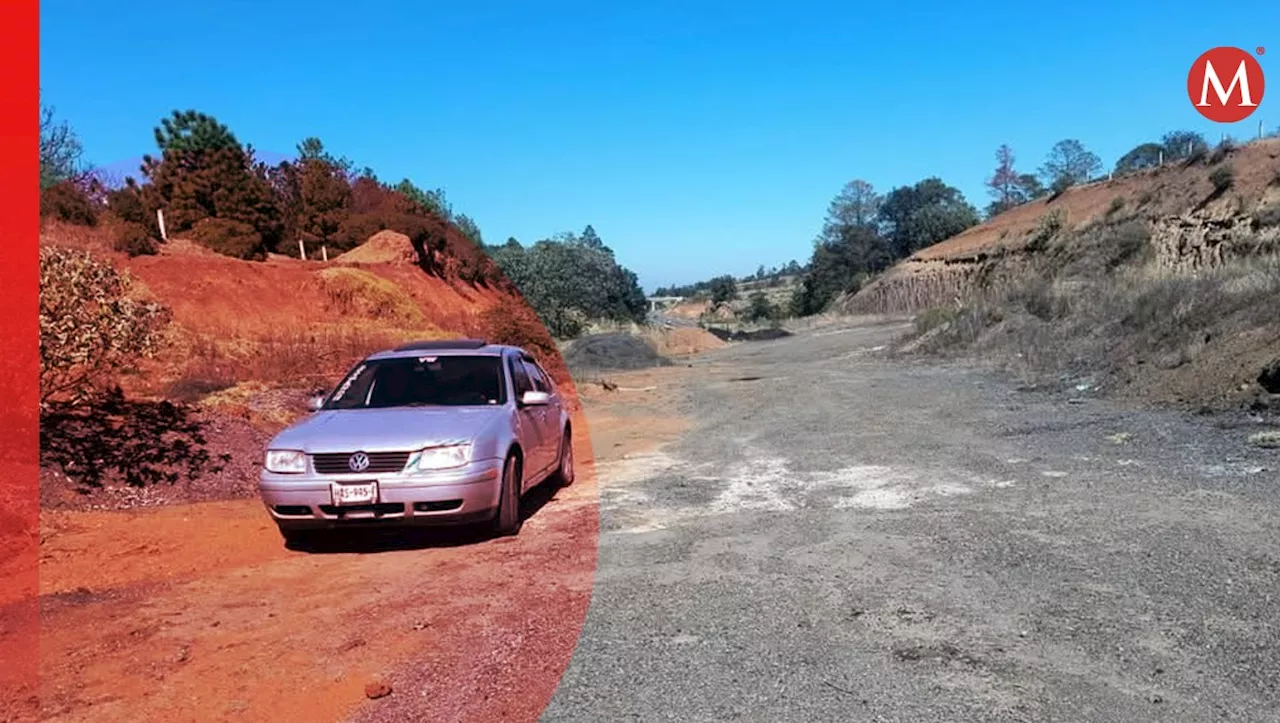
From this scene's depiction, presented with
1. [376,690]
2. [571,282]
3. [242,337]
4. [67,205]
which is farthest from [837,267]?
[376,690]

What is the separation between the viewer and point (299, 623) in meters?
5.18

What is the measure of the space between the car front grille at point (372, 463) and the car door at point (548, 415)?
2102 millimetres

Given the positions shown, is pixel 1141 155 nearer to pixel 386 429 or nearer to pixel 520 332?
pixel 520 332

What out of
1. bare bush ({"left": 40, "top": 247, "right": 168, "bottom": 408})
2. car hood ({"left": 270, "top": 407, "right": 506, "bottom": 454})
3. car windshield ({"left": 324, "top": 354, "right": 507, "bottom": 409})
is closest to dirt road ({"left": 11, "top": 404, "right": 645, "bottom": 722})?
car hood ({"left": 270, "top": 407, "right": 506, "bottom": 454})

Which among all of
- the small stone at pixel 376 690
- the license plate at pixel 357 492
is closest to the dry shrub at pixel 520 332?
the license plate at pixel 357 492

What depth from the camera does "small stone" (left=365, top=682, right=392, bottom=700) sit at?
4.09 metres

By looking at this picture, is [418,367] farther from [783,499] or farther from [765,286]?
[765,286]

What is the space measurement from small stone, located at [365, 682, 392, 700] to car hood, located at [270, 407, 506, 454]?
2629mm

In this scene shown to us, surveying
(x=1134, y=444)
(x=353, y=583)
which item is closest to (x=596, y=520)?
(x=353, y=583)

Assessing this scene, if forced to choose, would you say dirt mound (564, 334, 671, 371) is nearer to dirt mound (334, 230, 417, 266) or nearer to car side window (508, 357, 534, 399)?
dirt mound (334, 230, 417, 266)

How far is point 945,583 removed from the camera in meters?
5.61

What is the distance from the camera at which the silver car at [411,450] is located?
655 centimetres

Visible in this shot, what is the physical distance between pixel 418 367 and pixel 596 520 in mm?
2163

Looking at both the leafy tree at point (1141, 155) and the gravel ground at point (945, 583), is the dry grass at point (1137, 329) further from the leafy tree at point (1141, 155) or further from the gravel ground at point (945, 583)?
the leafy tree at point (1141, 155)
